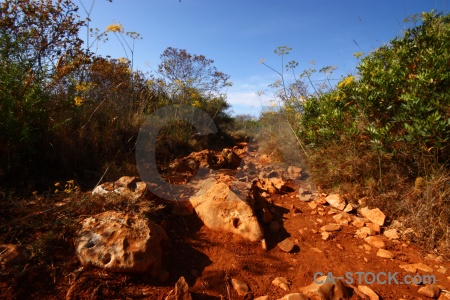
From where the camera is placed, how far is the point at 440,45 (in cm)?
299

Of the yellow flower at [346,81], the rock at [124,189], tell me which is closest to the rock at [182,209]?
the rock at [124,189]

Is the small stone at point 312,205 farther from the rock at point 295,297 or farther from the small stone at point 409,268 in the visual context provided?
the rock at point 295,297

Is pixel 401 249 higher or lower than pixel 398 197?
lower

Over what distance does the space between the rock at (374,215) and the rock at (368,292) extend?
974 millimetres

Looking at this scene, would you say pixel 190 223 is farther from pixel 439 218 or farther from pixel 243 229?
pixel 439 218

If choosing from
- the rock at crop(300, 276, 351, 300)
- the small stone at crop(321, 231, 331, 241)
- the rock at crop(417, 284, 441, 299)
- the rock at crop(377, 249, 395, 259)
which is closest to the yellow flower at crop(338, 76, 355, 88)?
the small stone at crop(321, 231, 331, 241)

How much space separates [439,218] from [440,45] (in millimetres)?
1897

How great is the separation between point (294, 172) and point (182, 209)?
1.89 metres

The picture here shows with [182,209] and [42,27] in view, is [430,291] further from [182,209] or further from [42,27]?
[42,27]

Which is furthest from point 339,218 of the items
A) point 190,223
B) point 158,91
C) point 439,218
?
point 158,91

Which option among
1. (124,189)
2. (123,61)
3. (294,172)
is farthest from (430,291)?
(123,61)

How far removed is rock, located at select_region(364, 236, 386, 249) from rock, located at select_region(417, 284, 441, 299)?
52 centimetres

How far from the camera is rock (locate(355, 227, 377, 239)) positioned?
2571 mm

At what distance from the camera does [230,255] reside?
2.18 m
